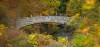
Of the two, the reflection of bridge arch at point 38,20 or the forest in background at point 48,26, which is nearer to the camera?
the forest in background at point 48,26

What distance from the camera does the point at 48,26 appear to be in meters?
20.9

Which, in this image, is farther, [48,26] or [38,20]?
[48,26]

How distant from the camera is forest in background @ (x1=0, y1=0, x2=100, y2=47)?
2918 millimetres

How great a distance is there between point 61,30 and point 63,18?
2.21m

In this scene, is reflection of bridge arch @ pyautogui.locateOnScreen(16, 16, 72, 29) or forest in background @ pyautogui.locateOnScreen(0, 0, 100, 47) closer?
forest in background @ pyautogui.locateOnScreen(0, 0, 100, 47)

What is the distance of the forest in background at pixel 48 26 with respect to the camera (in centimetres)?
292

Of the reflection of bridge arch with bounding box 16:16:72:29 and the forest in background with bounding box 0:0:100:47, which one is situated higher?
the forest in background with bounding box 0:0:100:47

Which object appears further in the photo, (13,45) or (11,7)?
(11,7)

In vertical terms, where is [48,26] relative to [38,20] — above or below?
below

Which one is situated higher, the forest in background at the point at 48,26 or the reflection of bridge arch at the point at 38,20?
the forest in background at the point at 48,26

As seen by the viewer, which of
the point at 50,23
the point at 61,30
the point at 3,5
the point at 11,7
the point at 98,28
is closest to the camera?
the point at 98,28

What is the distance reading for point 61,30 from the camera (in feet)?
72.1

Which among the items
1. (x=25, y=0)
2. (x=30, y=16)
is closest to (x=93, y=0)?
(x=25, y=0)

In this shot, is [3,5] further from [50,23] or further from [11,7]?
[50,23]
